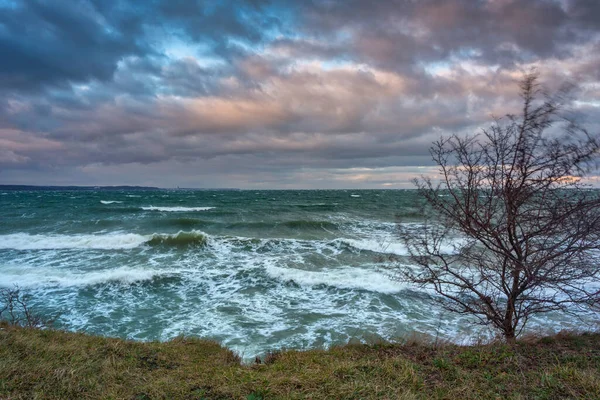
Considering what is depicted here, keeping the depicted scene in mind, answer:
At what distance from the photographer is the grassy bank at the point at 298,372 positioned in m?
3.54

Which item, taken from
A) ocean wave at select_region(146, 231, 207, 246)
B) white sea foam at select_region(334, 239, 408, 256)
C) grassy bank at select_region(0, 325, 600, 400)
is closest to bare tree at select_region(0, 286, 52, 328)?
grassy bank at select_region(0, 325, 600, 400)

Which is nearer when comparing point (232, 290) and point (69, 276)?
point (232, 290)

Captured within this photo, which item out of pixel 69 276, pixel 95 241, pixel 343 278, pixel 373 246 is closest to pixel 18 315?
pixel 69 276

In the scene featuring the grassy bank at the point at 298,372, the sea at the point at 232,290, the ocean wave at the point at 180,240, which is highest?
the grassy bank at the point at 298,372

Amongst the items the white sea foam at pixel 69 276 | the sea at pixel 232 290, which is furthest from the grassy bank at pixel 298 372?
the white sea foam at pixel 69 276

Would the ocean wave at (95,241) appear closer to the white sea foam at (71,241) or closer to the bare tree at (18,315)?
the white sea foam at (71,241)

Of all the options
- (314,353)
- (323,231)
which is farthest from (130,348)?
(323,231)

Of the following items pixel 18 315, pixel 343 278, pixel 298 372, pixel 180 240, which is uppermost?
pixel 298 372

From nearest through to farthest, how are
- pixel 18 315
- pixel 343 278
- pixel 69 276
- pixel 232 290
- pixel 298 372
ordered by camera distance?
pixel 298 372
pixel 18 315
pixel 232 290
pixel 343 278
pixel 69 276

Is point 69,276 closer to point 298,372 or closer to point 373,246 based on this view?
point 298,372

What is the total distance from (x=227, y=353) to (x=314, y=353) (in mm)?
1730

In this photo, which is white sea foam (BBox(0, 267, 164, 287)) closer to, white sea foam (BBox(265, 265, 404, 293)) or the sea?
the sea

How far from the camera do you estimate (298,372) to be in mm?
4148

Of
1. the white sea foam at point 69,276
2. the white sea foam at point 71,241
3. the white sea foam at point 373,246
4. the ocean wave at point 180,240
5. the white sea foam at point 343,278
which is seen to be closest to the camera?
the white sea foam at point 343,278
